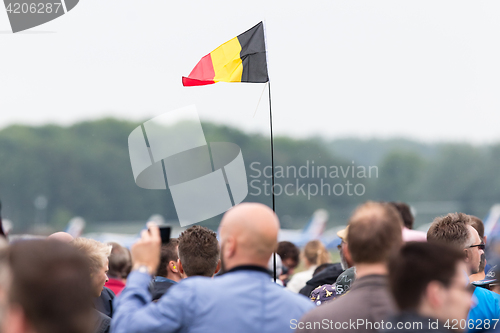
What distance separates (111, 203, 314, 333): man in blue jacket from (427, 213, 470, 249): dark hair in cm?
133

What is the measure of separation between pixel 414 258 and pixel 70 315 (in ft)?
3.51

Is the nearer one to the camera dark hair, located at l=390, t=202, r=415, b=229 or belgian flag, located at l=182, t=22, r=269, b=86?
belgian flag, located at l=182, t=22, r=269, b=86

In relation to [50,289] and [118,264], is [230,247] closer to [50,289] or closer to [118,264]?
[50,289]

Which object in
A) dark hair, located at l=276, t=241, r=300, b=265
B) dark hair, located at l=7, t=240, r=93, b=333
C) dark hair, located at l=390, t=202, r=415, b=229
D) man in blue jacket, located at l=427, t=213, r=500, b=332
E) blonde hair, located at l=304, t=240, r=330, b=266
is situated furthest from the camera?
blonde hair, located at l=304, t=240, r=330, b=266

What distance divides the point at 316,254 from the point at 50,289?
16.2 feet

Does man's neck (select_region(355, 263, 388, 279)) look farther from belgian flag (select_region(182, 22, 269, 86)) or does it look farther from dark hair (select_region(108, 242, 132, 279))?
dark hair (select_region(108, 242, 132, 279))

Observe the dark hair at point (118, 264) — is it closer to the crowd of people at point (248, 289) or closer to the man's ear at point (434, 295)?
the crowd of people at point (248, 289)

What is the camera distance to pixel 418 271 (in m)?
1.83

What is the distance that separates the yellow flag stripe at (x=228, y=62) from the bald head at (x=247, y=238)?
94.6 inches

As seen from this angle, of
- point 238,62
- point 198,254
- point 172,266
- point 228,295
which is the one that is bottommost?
point 172,266

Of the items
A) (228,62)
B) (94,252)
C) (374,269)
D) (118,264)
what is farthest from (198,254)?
(228,62)

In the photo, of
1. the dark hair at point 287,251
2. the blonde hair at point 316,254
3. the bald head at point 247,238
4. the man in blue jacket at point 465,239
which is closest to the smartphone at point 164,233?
the bald head at point 247,238

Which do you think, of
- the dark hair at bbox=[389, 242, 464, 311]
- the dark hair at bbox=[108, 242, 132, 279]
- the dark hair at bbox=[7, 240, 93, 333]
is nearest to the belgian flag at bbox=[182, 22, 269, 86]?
the dark hair at bbox=[108, 242, 132, 279]

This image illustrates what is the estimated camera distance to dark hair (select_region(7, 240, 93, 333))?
5.04 ft
